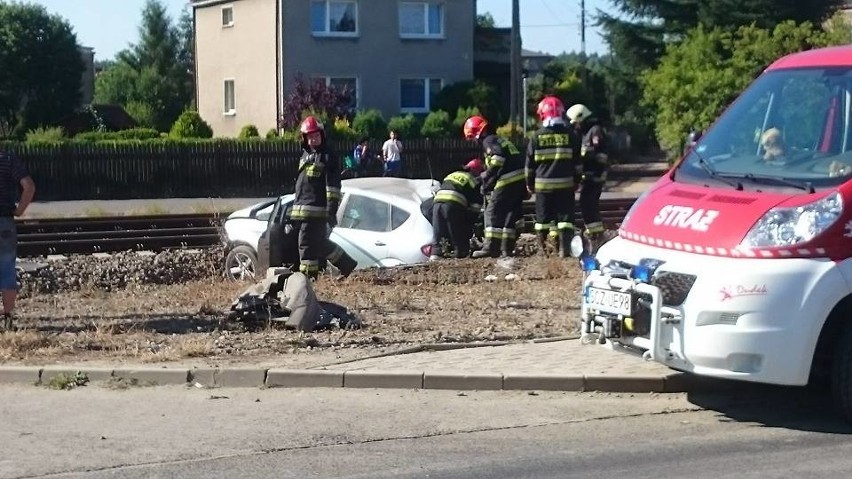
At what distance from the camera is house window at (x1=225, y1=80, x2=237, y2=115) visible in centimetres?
4906

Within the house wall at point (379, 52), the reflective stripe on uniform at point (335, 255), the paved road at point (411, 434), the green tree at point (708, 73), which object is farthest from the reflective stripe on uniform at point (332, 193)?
the house wall at point (379, 52)

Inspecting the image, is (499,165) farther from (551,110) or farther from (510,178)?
(551,110)

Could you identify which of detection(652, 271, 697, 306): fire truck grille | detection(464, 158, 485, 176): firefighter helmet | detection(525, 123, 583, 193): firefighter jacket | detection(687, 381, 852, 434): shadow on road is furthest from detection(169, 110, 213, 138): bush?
detection(652, 271, 697, 306): fire truck grille

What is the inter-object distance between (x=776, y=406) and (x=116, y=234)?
11.7m

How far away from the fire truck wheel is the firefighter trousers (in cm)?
767

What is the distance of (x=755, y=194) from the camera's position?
8.12 m

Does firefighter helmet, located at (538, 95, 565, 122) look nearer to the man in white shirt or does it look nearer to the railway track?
the railway track

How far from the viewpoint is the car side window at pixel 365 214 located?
15367 mm

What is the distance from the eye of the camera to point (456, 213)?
50.6ft

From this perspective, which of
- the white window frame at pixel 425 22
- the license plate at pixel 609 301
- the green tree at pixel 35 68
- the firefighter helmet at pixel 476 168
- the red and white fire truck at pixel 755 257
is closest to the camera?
the red and white fire truck at pixel 755 257

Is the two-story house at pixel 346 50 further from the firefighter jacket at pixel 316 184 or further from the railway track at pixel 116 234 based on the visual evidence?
the firefighter jacket at pixel 316 184

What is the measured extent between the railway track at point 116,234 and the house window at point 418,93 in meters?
28.3

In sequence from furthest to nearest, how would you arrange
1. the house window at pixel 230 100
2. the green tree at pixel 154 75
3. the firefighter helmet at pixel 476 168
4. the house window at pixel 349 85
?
the green tree at pixel 154 75
the house window at pixel 230 100
the house window at pixel 349 85
the firefighter helmet at pixel 476 168

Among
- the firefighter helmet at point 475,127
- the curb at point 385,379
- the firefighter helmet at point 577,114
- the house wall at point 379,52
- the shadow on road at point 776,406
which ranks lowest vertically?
the shadow on road at point 776,406
